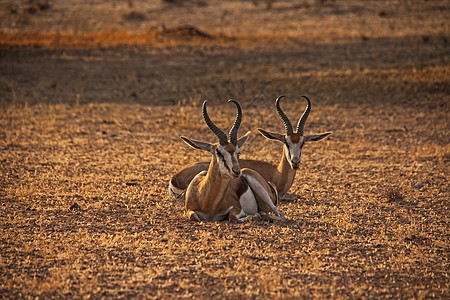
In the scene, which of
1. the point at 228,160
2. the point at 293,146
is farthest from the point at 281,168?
the point at 228,160

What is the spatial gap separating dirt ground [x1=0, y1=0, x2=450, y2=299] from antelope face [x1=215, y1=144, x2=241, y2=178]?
73 cm

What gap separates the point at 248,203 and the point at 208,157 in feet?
13.3

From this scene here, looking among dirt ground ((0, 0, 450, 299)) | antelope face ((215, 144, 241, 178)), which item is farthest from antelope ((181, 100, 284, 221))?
dirt ground ((0, 0, 450, 299))

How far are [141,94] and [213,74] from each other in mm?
2902

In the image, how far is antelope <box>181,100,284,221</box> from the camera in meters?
7.91

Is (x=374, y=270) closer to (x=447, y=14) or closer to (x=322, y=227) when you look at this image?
(x=322, y=227)

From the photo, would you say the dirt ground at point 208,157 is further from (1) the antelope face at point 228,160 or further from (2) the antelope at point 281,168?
(1) the antelope face at point 228,160

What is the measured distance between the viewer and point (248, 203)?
848 cm

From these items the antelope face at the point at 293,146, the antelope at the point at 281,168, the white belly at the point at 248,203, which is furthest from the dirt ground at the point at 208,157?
the antelope face at the point at 293,146

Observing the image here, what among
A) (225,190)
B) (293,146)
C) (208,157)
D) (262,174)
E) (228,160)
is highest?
(228,160)

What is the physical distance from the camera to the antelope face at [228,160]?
773 centimetres

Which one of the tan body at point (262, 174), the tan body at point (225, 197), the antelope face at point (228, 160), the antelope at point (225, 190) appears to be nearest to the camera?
the antelope face at point (228, 160)

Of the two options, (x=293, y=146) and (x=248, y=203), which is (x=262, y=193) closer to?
(x=248, y=203)

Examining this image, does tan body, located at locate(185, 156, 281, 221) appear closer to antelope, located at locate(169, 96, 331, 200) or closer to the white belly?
the white belly
